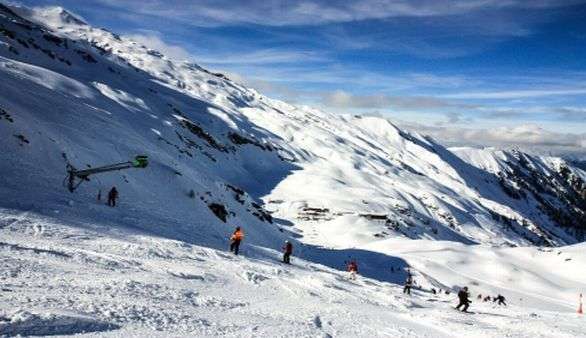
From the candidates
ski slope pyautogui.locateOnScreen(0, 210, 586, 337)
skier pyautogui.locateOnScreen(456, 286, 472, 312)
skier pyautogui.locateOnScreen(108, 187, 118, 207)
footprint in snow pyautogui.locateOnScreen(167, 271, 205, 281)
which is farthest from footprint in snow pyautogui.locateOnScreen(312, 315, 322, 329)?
skier pyautogui.locateOnScreen(108, 187, 118, 207)

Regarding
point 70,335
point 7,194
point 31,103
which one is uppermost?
point 31,103

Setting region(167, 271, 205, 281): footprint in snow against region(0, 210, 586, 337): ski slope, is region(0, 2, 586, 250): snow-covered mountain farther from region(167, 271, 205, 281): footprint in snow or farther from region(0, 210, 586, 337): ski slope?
region(167, 271, 205, 281): footprint in snow

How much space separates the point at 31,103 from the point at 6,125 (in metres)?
13.5

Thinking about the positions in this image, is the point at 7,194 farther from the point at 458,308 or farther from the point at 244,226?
the point at 244,226

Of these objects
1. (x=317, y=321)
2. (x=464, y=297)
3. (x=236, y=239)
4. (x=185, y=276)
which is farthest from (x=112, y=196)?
(x=464, y=297)

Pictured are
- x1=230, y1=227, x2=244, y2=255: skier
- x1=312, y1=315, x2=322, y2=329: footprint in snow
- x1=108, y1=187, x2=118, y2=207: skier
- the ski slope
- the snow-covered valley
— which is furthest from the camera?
x1=108, y1=187, x2=118, y2=207: skier

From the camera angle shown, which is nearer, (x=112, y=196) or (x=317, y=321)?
(x=317, y=321)

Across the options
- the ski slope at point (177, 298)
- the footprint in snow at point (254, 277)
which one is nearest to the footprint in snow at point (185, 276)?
the ski slope at point (177, 298)

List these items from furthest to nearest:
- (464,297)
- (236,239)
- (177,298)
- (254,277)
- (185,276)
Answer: (236,239) → (464,297) → (254,277) → (185,276) → (177,298)

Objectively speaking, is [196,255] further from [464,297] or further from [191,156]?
[191,156]

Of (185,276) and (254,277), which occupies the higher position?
(254,277)

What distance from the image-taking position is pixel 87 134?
148 ft

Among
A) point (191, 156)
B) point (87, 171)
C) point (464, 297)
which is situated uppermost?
point (191, 156)

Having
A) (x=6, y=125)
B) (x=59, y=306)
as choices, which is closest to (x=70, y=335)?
(x=59, y=306)
